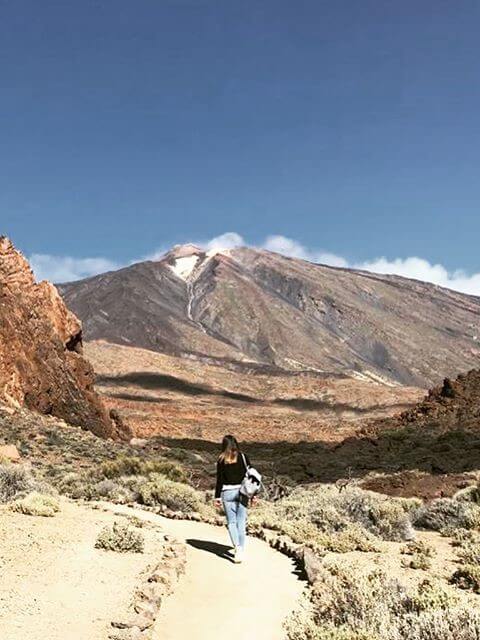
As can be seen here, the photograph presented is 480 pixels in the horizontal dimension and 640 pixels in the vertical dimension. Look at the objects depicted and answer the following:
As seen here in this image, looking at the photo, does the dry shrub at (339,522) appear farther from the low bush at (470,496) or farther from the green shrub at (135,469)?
the green shrub at (135,469)

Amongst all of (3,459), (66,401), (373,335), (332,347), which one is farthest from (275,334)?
(3,459)

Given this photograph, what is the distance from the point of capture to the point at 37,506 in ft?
38.1

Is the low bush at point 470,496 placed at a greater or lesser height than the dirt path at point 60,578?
greater

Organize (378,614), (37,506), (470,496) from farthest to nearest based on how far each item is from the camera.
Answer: (470,496) → (37,506) → (378,614)

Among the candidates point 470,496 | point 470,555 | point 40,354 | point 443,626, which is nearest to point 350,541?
point 470,555

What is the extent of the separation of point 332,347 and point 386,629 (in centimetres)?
17864

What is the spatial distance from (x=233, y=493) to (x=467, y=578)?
3.38 meters

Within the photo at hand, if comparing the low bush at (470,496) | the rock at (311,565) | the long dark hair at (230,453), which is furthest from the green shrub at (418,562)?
the low bush at (470,496)

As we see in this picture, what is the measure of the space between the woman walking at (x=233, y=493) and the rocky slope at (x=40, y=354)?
70.9 ft

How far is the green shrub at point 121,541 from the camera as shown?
Result: 9445mm

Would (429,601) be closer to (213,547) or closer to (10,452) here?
(213,547)

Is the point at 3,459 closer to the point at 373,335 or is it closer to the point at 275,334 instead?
the point at 275,334

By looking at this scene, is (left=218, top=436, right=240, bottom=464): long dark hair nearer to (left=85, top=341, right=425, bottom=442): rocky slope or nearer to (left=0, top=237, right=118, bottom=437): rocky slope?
(left=0, top=237, right=118, bottom=437): rocky slope

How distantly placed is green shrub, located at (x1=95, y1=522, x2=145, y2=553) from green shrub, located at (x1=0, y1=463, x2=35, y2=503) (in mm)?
4166
